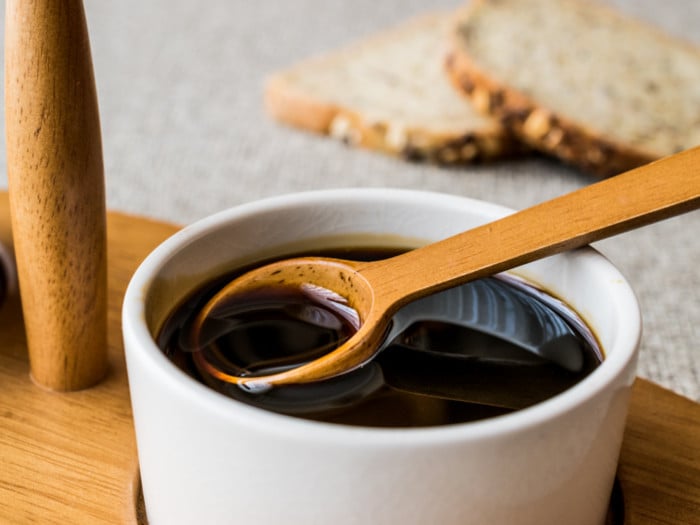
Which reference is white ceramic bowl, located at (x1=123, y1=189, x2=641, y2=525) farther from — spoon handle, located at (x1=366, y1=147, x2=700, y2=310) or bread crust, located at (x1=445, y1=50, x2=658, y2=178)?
bread crust, located at (x1=445, y1=50, x2=658, y2=178)

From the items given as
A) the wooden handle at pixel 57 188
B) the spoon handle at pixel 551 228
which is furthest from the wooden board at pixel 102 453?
the spoon handle at pixel 551 228

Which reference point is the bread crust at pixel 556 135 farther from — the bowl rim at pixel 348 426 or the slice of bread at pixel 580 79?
the bowl rim at pixel 348 426

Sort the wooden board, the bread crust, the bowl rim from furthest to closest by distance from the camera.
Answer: the bread crust
the wooden board
the bowl rim

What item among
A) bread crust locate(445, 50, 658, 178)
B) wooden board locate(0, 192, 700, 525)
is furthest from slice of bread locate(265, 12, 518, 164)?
wooden board locate(0, 192, 700, 525)

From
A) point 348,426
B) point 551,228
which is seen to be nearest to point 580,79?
point 551,228

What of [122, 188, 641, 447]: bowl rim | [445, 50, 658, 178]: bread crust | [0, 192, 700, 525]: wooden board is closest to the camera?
[122, 188, 641, 447]: bowl rim
